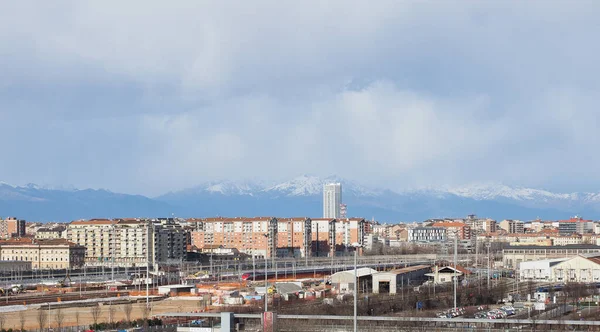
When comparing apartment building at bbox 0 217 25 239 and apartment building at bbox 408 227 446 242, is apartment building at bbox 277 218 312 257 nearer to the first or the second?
apartment building at bbox 0 217 25 239

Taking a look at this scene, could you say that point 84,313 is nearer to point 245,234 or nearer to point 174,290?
point 174,290

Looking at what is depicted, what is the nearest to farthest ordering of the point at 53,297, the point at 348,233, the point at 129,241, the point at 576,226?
the point at 53,297
the point at 129,241
the point at 348,233
the point at 576,226

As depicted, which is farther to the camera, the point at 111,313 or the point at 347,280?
the point at 347,280

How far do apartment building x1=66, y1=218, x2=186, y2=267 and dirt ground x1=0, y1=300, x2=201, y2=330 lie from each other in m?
44.5

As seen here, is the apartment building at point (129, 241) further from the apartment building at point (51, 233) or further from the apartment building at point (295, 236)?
the apartment building at point (295, 236)

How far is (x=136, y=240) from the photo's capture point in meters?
95.3

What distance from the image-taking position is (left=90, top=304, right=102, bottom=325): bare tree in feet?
124

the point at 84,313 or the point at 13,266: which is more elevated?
the point at 13,266

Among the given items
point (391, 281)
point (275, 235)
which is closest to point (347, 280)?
point (391, 281)

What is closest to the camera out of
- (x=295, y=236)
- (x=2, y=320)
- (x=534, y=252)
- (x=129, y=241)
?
(x=2, y=320)

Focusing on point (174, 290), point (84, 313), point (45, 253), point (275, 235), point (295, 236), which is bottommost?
point (84, 313)

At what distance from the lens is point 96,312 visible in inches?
→ 1591

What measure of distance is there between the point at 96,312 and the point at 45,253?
4923 centimetres

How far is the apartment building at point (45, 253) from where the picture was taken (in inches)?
3435
